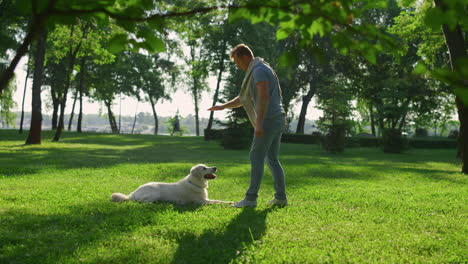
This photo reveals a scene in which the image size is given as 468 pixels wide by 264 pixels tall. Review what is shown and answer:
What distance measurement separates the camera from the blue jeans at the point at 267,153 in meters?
5.81

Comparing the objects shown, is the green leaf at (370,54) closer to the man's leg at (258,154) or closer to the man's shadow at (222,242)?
the man's shadow at (222,242)

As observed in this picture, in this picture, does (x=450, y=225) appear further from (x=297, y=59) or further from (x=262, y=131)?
(x=297, y=59)

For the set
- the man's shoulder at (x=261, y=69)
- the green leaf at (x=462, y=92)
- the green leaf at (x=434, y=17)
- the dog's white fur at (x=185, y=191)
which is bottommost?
the dog's white fur at (x=185, y=191)

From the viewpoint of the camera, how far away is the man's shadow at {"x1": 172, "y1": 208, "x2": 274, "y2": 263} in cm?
370

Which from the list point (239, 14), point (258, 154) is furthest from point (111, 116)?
point (239, 14)

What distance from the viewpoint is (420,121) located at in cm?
4025

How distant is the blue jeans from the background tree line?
0.98 metres

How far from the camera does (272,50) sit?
35.1 m

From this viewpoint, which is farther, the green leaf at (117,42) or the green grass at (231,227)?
the green grass at (231,227)

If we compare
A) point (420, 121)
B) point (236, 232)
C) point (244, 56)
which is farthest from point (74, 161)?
point (420, 121)

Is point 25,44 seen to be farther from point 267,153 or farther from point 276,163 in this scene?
point 276,163

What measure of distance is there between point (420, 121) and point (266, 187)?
3638 centimetres

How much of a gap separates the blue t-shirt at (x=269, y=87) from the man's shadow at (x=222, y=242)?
5.38 feet

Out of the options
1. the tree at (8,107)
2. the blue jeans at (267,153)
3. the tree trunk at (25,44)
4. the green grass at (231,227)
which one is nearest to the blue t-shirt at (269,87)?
the blue jeans at (267,153)
